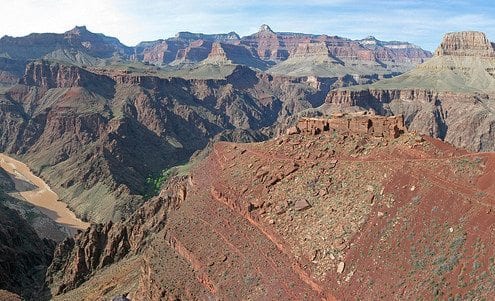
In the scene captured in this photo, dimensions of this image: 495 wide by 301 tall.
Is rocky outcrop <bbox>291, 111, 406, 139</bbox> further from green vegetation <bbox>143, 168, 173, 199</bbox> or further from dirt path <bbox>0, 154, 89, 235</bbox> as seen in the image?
green vegetation <bbox>143, 168, 173, 199</bbox>

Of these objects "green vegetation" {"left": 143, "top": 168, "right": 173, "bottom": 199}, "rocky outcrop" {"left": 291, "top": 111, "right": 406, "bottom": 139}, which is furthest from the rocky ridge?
"green vegetation" {"left": 143, "top": 168, "right": 173, "bottom": 199}

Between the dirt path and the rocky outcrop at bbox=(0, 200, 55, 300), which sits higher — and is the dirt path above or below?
below

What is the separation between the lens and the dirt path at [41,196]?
13550 centimetres

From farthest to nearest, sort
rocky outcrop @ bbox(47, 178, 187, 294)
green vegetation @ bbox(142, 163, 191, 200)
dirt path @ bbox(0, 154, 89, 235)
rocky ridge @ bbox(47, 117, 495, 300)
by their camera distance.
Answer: green vegetation @ bbox(142, 163, 191, 200) < dirt path @ bbox(0, 154, 89, 235) < rocky outcrop @ bbox(47, 178, 187, 294) < rocky ridge @ bbox(47, 117, 495, 300)

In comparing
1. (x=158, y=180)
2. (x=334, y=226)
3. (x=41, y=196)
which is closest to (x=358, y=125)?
(x=334, y=226)

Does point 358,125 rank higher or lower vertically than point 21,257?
higher

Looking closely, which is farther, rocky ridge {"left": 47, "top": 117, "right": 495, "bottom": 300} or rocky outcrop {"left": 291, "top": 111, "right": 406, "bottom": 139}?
rocky outcrop {"left": 291, "top": 111, "right": 406, "bottom": 139}

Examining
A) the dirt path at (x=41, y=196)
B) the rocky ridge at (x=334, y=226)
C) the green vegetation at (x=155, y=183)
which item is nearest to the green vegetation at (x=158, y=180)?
the green vegetation at (x=155, y=183)

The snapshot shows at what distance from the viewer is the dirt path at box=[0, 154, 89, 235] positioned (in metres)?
136

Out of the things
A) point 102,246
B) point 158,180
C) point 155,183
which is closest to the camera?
point 102,246

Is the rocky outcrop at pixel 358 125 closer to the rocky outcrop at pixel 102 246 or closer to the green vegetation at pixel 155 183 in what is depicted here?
the rocky outcrop at pixel 102 246

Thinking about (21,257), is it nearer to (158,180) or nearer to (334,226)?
(334,226)

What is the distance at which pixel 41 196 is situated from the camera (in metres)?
156

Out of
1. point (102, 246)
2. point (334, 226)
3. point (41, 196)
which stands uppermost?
point (334, 226)
